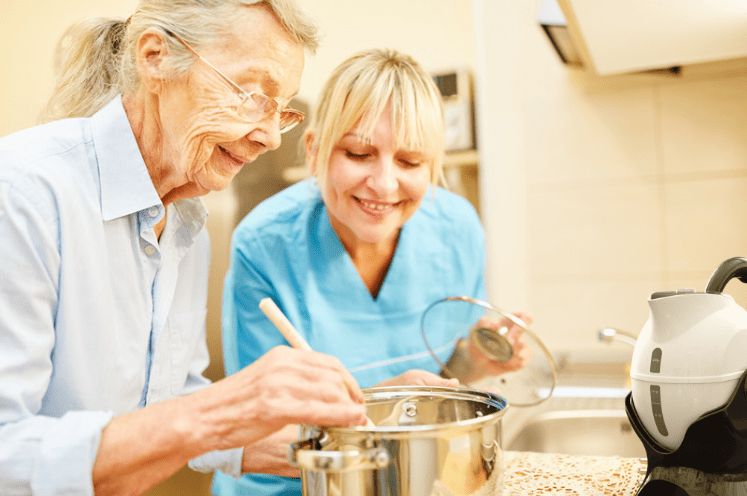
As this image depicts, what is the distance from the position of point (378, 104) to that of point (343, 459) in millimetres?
670

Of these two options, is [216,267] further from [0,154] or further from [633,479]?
[633,479]

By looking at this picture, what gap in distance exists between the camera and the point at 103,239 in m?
0.68

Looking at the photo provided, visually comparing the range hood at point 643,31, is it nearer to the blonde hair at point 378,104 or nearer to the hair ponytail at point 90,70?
the blonde hair at point 378,104

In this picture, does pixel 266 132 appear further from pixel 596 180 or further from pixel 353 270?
pixel 596 180

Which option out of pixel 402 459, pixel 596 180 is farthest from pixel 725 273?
pixel 596 180

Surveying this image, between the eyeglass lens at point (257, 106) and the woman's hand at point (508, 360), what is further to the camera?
the woman's hand at point (508, 360)

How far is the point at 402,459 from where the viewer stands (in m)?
0.50

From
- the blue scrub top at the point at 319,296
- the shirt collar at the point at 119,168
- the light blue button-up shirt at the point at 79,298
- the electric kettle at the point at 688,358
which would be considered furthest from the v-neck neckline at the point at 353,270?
the electric kettle at the point at 688,358

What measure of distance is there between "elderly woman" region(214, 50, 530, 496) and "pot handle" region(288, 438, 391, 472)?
0.44 m

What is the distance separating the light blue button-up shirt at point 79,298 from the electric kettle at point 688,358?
52 centimetres

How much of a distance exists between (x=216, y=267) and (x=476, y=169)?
110cm

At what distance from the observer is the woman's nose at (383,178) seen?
1.01m

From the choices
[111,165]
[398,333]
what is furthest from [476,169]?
[111,165]

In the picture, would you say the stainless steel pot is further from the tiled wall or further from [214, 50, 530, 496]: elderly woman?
the tiled wall
